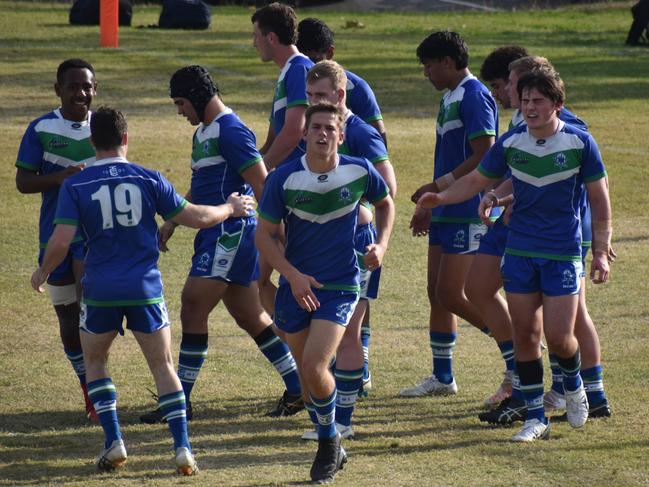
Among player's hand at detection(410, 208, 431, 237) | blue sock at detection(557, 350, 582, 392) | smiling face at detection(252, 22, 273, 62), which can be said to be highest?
smiling face at detection(252, 22, 273, 62)

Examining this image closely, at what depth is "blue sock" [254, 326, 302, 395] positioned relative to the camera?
27.6 ft

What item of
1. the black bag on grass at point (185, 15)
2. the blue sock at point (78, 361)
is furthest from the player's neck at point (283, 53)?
the black bag on grass at point (185, 15)

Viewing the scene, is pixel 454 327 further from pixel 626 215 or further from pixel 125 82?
pixel 125 82

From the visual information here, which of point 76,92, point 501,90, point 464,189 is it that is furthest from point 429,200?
point 76,92

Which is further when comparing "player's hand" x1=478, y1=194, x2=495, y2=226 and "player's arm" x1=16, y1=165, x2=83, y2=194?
"player's arm" x1=16, y1=165, x2=83, y2=194

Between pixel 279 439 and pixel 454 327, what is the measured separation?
1.70 meters

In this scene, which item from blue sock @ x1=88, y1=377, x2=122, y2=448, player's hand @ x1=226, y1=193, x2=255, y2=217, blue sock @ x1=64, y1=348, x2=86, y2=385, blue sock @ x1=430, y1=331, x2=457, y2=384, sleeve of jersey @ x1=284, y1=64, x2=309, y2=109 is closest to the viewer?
blue sock @ x1=88, y1=377, x2=122, y2=448

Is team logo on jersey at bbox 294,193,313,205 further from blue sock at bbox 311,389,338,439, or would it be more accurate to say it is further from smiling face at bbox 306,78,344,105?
blue sock at bbox 311,389,338,439

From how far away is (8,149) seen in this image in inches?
734

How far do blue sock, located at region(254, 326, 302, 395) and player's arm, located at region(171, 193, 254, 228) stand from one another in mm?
1207

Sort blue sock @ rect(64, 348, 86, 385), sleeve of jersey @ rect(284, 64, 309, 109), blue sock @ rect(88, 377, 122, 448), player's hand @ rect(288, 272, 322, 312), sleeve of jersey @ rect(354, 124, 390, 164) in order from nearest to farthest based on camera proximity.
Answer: player's hand @ rect(288, 272, 322, 312) → blue sock @ rect(88, 377, 122, 448) → sleeve of jersey @ rect(354, 124, 390, 164) → blue sock @ rect(64, 348, 86, 385) → sleeve of jersey @ rect(284, 64, 309, 109)

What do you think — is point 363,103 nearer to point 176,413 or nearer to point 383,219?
point 383,219

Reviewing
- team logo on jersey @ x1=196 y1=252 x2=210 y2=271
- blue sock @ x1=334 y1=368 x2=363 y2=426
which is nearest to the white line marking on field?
team logo on jersey @ x1=196 y1=252 x2=210 y2=271

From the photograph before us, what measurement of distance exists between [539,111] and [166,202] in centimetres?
212
